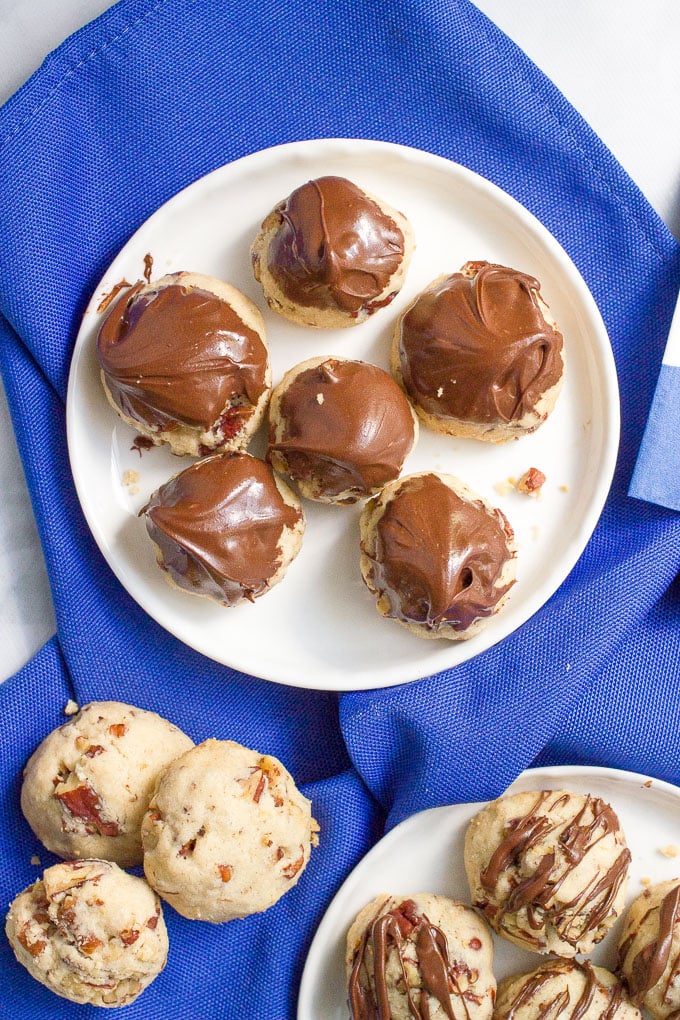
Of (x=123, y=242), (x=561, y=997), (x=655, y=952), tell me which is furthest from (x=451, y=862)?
(x=123, y=242)

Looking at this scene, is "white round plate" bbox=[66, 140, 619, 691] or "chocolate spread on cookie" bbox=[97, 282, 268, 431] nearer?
"chocolate spread on cookie" bbox=[97, 282, 268, 431]

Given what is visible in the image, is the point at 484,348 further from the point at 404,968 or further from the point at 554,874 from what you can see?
the point at 404,968

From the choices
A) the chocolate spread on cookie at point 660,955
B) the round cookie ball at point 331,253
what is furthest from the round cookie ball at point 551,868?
the round cookie ball at point 331,253

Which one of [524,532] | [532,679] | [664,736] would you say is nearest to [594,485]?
[524,532]

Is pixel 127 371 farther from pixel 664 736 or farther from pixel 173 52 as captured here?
pixel 664 736

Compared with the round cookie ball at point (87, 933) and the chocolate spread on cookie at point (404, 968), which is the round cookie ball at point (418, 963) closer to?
the chocolate spread on cookie at point (404, 968)

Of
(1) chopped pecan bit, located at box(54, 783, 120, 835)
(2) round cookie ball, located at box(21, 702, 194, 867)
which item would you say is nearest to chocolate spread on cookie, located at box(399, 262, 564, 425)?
(2) round cookie ball, located at box(21, 702, 194, 867)

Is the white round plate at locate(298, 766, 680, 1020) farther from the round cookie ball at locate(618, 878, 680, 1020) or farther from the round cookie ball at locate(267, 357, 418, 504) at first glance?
the round cookie ball at locate(267, 357, 418, 504)

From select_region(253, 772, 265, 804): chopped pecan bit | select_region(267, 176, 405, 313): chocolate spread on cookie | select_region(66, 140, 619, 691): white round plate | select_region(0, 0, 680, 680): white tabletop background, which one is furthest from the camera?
select_region(0, 0, 680, 680): white tabletop background
